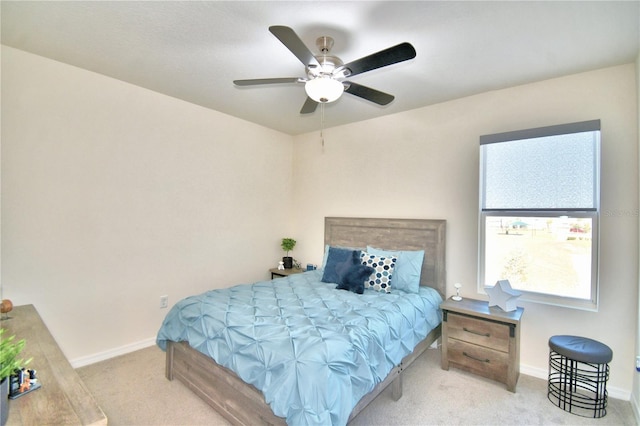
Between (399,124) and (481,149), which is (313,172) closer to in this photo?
(399,124)

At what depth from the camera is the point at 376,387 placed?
6.63 feet

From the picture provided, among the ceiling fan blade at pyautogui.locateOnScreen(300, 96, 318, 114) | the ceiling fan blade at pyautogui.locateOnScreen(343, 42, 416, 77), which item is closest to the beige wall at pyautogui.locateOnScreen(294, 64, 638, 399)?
the ceiling fan blade at pyautogui.locateOnScreen(300, 96, 318, 114)

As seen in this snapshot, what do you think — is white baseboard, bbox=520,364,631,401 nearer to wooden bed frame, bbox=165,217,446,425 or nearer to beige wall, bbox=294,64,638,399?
beige wall, bbox=294,64,638,399

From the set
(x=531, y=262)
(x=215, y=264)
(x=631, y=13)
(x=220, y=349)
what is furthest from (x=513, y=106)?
(x=215, y=264)

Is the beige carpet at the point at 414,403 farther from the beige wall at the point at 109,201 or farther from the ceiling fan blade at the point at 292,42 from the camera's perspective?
the ceiling fan blade at the point at 292,42

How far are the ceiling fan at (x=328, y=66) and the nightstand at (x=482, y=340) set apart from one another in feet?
6.58

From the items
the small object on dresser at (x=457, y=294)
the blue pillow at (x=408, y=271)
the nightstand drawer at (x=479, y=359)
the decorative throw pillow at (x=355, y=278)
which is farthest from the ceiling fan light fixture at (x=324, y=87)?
the nightstand drawer at (x=479, y=359)

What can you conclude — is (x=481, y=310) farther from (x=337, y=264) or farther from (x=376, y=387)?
(x=337, y=264)

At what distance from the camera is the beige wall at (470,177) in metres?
2.40

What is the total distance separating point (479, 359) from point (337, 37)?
2864 mm

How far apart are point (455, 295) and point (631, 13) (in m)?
2.52

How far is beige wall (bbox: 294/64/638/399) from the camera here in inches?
94.5

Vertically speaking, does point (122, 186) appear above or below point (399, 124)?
below

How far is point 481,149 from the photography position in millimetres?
3094
